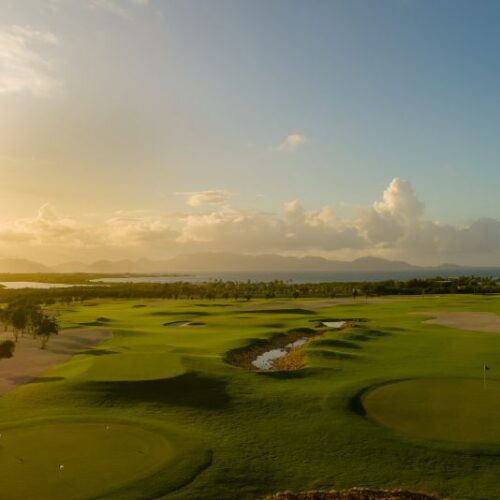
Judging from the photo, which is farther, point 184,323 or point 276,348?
point 184,323

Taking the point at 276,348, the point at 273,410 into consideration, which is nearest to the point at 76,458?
the point at 273,410

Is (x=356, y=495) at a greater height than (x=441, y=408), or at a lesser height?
lesser

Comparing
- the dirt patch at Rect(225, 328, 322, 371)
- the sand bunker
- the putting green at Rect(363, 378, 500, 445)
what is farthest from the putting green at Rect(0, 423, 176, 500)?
the sand bunker

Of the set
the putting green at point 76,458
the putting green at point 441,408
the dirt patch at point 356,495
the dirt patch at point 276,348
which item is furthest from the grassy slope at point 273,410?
the dirt patch at point 276,348

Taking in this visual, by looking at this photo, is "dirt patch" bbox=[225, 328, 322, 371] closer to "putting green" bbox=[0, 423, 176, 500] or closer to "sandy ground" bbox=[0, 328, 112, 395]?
"sandy ground" bbox=[0, 328, 112, 395]

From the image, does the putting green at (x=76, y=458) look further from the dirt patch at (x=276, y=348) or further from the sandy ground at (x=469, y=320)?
the sandy ground at (x=469, y=320)

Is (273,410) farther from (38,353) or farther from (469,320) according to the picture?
(469,320)

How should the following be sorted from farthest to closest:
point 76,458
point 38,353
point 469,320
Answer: point 469,320, point 38,353, point 76,458

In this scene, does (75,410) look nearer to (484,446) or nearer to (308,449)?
(308,449)
